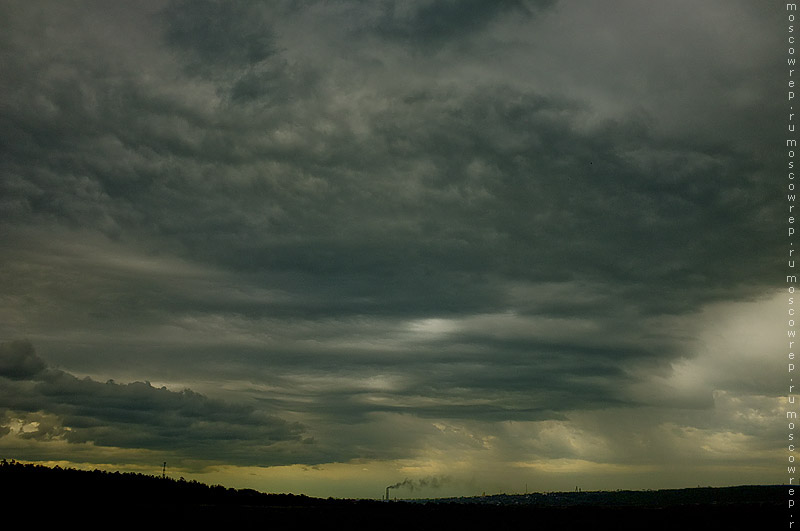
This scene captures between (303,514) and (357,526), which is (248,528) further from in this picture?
(303,514)

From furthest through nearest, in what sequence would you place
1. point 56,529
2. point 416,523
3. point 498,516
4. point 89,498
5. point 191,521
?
point 89,498
point 498,516
point 416,523
point 191,521
point 56,529

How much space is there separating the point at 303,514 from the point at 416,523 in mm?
33310

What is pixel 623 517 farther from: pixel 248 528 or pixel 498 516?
pixel 248 528

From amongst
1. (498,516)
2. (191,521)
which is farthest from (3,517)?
(498,516)

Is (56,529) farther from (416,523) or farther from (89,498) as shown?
(89,498)

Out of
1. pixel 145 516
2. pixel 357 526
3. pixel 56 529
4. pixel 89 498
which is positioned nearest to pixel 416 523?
pixel 357 526

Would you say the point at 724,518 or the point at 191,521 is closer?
the point at 191,521

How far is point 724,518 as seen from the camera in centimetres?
16875

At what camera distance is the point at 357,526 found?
14312 cm

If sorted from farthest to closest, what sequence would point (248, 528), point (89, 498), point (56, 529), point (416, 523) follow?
point (89, 498)
point (416, 523)
point (248, 528)
point (56, 529)

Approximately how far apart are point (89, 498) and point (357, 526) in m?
100

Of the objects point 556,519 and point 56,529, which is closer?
point 56,529

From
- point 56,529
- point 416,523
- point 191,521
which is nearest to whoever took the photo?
point 56,529

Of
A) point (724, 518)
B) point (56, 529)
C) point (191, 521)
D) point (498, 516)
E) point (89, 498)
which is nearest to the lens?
point (56, 529)
